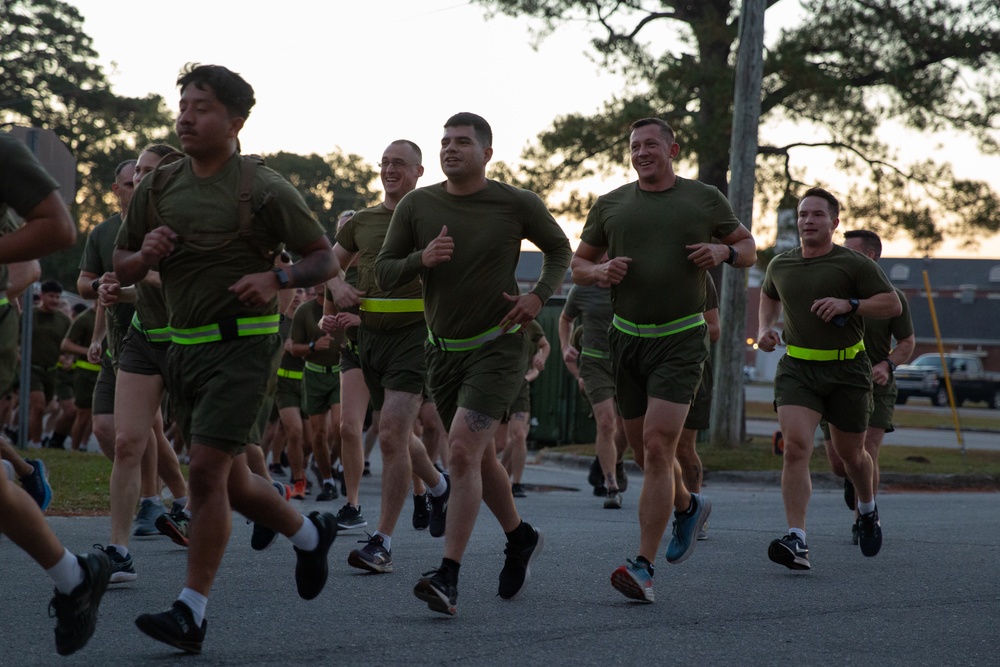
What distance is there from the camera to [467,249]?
6.07 m

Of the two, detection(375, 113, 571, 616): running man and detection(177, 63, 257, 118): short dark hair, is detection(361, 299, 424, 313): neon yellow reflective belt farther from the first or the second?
detection(177, 63, 257, 118): short dark hair

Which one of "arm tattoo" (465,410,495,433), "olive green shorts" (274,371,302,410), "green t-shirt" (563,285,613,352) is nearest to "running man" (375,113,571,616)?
"arm tattoo" (465,410,495,433)

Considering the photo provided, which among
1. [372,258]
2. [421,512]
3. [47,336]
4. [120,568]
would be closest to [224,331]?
[120,568]

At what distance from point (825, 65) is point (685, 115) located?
2.14m

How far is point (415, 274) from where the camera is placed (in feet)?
19.9

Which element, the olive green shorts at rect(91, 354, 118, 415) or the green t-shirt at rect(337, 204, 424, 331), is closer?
the olive green shorts at rect(91, 354, 118, 415)

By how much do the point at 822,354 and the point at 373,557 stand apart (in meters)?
Result: 2.91

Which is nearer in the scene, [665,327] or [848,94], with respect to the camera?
[665,327]

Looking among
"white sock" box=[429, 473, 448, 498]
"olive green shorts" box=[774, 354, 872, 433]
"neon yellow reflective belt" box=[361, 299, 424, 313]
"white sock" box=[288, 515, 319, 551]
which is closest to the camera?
"white sock" box=[288, 515, 319, 551]

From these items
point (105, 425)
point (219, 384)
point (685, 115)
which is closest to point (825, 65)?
point (685, 115)

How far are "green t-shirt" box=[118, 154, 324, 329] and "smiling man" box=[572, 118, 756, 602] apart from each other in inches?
81.2

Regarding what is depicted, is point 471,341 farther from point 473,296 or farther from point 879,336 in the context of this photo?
point 879,336

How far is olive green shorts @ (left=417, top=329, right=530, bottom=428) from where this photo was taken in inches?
234

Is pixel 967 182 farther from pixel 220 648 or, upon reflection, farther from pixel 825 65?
pixel 220 648
